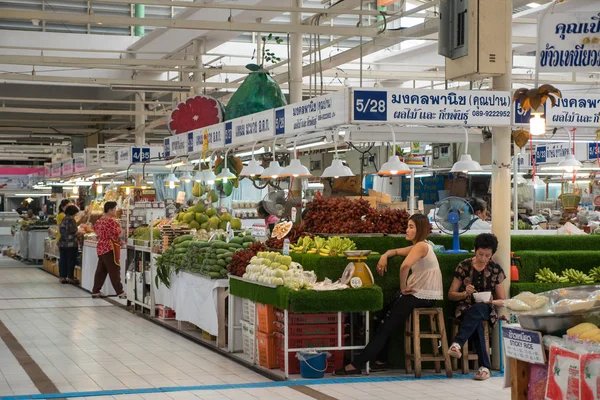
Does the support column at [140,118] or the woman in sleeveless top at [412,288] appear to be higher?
the support column at [140,118]

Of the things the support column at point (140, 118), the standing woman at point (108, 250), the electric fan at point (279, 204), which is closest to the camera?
the electric fan at point (279, 204)

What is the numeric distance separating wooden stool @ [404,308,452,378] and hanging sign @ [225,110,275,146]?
2789mm

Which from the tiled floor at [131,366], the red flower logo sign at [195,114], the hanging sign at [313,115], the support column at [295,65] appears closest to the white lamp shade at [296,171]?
the hanging sign at [313,115]

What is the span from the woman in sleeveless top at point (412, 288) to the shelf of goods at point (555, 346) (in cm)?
255

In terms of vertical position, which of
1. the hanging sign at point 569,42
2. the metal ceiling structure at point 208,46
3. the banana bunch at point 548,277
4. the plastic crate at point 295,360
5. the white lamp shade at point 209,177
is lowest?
the plastic crate at point 295,360

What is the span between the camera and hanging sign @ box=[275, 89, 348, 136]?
8.06m

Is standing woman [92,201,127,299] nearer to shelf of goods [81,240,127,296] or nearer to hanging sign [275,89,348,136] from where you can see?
shelf of goods [81,240,127,296]

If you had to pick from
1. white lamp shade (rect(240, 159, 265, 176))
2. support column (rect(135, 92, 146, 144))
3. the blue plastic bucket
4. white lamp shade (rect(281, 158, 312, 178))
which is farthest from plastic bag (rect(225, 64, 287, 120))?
support column (rect(135, 92, 146, 144))

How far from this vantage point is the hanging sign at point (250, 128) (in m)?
10.2

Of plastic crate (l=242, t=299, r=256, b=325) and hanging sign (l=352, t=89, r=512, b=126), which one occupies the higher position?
hanging sign (l=352, t=89, r=512, b=126)

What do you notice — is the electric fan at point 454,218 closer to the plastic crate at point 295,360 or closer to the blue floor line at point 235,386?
the blue floor line at point 235,386

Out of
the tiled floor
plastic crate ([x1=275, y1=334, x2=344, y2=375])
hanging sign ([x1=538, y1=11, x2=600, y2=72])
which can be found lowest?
the tiled floor

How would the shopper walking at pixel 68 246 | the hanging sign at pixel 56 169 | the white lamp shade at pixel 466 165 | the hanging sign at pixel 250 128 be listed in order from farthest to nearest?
the hanging sign at pixel 56 169
the shopper walking at pixel 68 246
the hanging sign at pixel 250 128
the white lamp shade at pixel 466 165

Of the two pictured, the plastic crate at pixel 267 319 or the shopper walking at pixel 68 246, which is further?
the shopper walking at pixel 68 246
